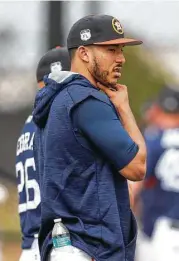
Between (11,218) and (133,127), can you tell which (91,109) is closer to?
(133,127)

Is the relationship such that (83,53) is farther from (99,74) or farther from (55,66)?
(55,66)

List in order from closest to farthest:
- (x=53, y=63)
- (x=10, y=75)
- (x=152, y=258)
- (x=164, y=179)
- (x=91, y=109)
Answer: (x=91, y=109) → (x=53, y=63) → (x=152, y=258) → (x=164, y=179) → (x=10, y=75)

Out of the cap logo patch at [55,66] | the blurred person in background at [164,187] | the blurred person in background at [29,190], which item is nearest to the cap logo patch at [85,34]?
the blurred person in background at [29,190]

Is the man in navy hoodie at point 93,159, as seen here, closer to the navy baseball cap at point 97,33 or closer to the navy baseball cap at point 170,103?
the navy baseball cap at point 97,33

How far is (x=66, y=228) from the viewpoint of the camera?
4.31 metres

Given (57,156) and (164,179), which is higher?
(57,156)

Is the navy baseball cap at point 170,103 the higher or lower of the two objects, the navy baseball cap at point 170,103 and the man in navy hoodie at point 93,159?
the lower

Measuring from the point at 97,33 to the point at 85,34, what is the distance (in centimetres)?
6

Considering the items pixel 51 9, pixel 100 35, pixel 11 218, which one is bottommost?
pixel 11 218

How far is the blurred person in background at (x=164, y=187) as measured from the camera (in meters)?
7.39

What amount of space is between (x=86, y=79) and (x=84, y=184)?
509 millimetres

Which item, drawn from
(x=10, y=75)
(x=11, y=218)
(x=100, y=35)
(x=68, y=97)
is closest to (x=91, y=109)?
(x=68, y=97)

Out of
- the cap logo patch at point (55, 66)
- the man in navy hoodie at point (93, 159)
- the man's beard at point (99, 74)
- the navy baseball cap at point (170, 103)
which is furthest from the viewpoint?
the navy baseball cap at point (170, 103)

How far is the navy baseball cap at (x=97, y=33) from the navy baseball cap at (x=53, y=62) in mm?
1525
